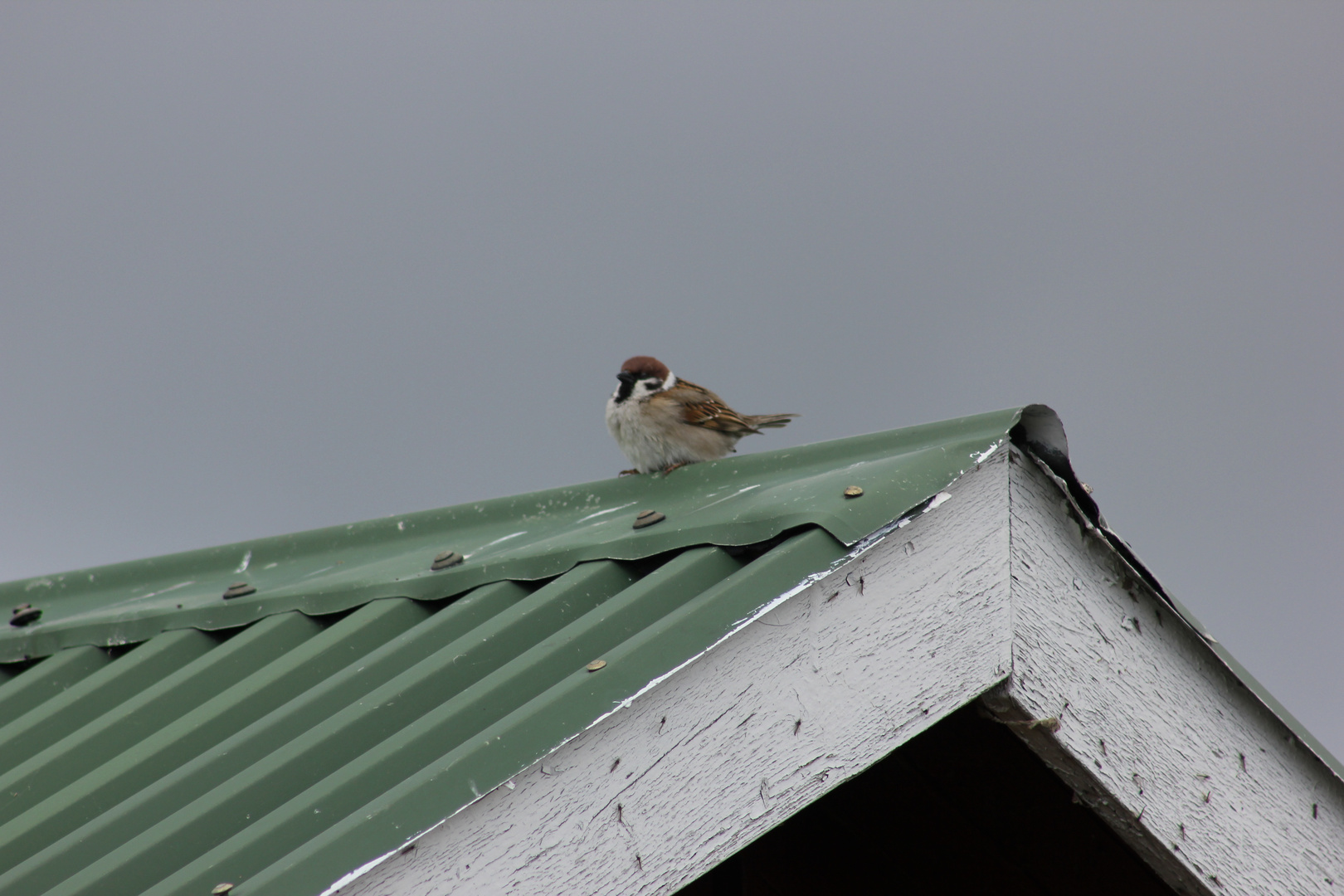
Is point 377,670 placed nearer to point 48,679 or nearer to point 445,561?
point 445,561

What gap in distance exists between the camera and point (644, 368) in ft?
12.9

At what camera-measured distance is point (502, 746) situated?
3.72 ft

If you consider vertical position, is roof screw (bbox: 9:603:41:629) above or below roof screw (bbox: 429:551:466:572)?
above

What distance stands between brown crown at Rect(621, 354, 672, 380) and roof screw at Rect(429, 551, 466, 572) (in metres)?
1.85

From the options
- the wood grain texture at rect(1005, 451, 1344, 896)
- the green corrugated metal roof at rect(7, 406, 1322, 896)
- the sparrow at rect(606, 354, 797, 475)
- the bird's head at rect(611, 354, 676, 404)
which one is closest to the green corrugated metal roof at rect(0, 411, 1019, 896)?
the green corrugated metal roof at rect(7, 406, 1322, 896)

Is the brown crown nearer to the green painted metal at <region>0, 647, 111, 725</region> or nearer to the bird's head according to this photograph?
the bird's head

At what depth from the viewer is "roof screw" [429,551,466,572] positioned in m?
2.05

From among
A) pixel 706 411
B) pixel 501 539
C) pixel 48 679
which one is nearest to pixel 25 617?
pixel 48 679

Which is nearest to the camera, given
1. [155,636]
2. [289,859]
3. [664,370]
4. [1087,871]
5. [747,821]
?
[289,859]

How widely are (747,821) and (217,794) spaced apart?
638mm

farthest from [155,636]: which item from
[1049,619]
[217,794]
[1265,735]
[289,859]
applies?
[1265,735]

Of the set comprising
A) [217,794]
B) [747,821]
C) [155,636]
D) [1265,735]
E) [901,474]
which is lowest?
[1265,735]

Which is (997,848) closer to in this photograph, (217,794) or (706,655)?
(706,655)

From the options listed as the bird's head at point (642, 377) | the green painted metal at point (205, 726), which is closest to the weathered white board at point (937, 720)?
the green painted metal at point (205, 726)
